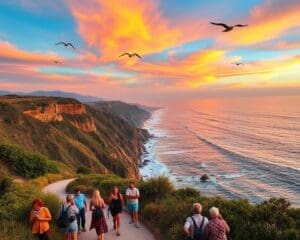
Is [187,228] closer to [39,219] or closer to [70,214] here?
[70,214]

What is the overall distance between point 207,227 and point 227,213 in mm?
4219

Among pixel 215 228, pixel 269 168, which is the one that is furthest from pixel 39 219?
pixel 269 168

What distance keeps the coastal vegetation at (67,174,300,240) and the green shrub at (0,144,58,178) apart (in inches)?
787

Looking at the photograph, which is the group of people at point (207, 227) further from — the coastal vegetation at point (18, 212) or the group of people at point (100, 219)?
the coastal vegetation at point (18, 212)

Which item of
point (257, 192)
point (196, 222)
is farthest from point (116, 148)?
point (196, 222)

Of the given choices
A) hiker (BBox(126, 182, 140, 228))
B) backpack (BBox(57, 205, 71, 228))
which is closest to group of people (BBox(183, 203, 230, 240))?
backpack (BBox(57, 205, 71, 228))

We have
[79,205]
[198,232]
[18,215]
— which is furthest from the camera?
[79,205]

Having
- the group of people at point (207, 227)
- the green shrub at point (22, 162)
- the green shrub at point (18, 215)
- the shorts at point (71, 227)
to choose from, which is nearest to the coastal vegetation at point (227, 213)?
the group of people at point (207, 227)

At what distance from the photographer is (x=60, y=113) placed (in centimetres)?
9756

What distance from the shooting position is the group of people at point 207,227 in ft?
31.3

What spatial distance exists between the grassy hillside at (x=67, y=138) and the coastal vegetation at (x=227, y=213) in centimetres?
3438

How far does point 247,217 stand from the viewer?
12938 mm

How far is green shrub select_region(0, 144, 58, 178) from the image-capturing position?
37312 millimetres

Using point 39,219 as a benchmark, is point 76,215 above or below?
below
